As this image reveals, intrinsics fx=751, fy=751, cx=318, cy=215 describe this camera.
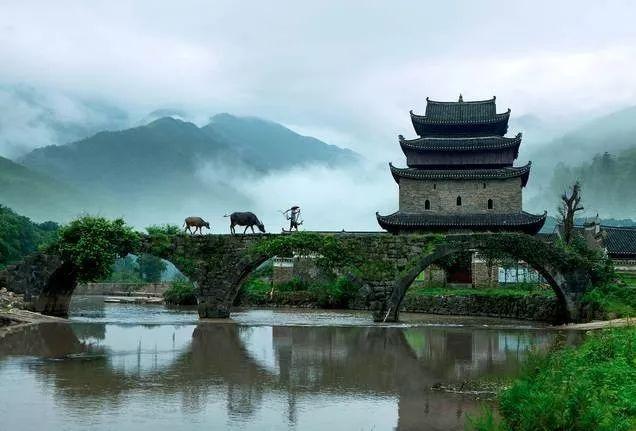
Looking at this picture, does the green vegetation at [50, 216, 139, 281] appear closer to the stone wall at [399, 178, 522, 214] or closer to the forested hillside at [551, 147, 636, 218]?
the stone wall at [399, 178, 522, 214]

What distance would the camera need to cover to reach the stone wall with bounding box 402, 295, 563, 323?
114 feet

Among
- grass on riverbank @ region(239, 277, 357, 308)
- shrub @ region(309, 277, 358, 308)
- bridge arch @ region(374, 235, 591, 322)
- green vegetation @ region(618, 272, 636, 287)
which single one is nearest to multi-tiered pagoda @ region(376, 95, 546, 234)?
shrub @ region(309, 277, 358, 308)

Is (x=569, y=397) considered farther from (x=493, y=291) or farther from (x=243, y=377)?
(x=493, y=291)

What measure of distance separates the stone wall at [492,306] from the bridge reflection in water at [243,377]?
30.4 feet

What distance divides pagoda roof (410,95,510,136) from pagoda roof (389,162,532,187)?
371 centimetres

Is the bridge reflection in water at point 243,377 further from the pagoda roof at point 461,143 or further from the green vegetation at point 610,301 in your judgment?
the pagoda roof at point 461,143

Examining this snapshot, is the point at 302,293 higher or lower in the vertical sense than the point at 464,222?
lower

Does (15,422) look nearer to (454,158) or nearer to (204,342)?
(204,342)

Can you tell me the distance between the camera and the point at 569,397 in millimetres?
8352

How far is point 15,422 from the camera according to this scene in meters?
9.95

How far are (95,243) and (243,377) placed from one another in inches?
742

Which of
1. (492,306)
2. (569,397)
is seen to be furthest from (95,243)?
(569,397)

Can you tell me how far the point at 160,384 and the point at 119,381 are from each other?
803mm

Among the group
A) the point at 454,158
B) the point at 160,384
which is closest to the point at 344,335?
the point at 160,384
